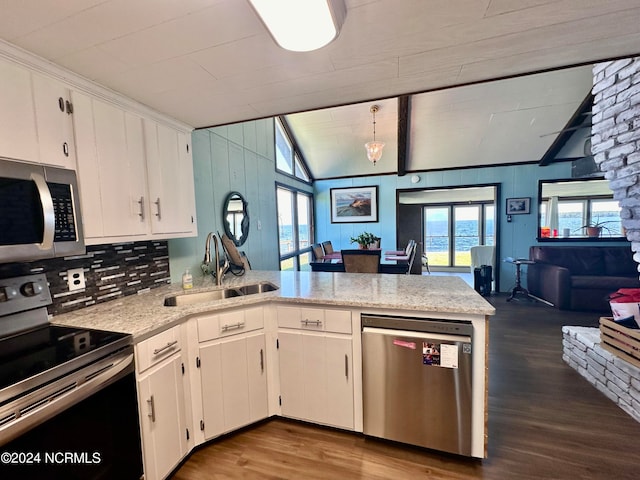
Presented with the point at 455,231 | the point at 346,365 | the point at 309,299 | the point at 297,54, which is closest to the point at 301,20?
the point at 297,54

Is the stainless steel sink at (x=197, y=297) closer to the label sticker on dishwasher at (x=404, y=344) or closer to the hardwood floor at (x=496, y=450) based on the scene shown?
the hardwood floor at (x=496, y=450)

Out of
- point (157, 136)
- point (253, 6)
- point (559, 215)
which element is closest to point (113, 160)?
point (157, 136)

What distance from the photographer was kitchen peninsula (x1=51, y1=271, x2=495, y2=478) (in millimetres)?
1436

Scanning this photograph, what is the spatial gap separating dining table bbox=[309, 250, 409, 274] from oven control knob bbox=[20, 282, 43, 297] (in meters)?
3.52

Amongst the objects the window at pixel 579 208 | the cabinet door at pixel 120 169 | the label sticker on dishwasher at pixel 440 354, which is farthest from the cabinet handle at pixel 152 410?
the window at pixel 579 208

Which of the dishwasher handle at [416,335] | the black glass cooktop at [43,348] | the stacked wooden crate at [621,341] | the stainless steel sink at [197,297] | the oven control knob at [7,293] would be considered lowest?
the stacked wooden crate at [621,341]

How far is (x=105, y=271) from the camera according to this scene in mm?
1767

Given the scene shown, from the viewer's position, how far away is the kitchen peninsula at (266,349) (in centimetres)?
144

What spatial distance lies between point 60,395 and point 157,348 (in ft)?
1.40

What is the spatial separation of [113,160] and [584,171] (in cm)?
607

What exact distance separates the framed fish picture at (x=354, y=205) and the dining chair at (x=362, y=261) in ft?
8.29

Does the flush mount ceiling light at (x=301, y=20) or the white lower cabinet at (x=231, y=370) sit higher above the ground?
the flush mount ceiling light at (x=301, y=20)

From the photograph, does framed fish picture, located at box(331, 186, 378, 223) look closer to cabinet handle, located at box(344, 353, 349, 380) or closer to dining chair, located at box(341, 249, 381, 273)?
dining chair, located at box(341, 249, 381, 273)

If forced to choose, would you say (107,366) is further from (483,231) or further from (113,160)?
(483,231)
